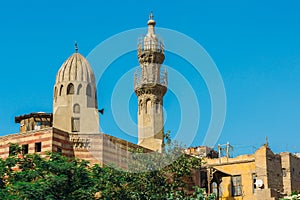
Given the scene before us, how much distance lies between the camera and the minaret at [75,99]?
35594mm

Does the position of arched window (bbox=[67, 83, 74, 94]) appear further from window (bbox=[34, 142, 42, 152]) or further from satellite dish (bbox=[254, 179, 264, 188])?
satellite dish (bbox=[254, 179, 264, 188])

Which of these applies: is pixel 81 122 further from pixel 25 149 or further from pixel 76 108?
pixel 25 149

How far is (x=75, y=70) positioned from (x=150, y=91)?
42.6 ft

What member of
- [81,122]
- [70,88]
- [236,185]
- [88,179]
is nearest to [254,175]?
[236,185]

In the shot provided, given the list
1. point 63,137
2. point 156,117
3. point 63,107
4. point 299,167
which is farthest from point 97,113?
point 299,167

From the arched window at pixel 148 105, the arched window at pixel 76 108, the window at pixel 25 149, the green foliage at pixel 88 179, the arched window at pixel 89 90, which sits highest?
the arched window at pixel 148 105

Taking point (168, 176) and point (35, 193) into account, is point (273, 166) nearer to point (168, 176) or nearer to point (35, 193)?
point (168, 176)

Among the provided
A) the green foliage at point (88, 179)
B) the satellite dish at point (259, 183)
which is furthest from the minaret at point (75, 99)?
the satellite dish at point (259, 183)

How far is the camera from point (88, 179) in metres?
27.4

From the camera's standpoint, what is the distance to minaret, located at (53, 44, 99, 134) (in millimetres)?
35594

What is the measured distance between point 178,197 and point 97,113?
1014 centimetres

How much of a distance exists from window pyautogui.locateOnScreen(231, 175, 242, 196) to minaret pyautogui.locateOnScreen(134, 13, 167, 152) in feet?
21.8

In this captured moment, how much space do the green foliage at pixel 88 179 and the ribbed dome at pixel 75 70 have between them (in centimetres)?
743

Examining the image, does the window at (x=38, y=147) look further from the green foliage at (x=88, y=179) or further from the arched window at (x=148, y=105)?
the arched window at (x=148, y=105)
